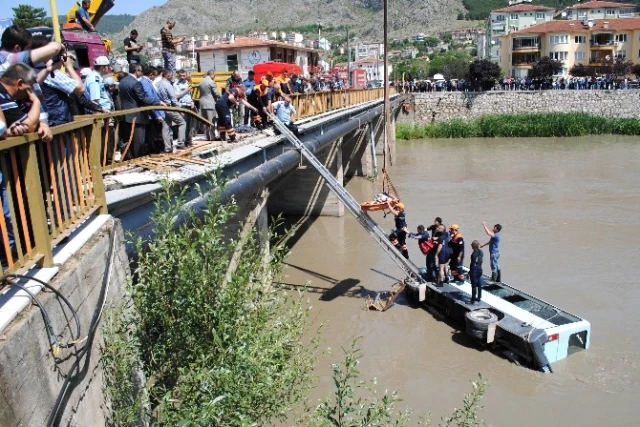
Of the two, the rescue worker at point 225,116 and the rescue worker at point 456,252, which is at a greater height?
the rescue worker at point 225,116

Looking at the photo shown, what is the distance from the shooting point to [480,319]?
33.1 feet

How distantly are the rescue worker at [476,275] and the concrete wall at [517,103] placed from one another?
3928 centimetres

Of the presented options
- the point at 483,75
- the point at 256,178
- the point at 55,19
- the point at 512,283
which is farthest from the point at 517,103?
the point at 55,19

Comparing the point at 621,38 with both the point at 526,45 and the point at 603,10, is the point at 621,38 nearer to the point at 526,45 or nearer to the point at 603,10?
the point at 526,45

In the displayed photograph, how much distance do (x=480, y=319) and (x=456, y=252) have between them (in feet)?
6.55

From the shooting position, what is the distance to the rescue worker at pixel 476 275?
34.6ft

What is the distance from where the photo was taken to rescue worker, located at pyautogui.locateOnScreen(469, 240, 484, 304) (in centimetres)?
1054

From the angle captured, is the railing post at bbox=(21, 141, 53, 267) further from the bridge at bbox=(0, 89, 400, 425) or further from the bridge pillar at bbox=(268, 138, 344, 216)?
the bridge pillar at bbox=(268, 138, 344, 216)

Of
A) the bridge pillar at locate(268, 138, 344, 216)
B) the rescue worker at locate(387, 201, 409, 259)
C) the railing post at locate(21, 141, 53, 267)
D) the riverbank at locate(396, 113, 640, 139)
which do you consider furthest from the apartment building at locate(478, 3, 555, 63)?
the railing post at locate(21, 141, 53, 267)

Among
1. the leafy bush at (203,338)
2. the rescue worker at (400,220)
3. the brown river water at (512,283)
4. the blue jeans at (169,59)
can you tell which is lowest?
the brown river water at (512,283)

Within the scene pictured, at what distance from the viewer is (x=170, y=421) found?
11.6 ft

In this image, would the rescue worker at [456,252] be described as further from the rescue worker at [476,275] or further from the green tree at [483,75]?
the green tree at [483,75]

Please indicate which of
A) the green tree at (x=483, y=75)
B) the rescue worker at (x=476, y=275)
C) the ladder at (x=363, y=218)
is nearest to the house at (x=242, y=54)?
the green tree at (x=483, y=75)

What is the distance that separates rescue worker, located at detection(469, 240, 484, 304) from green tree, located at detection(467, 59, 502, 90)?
42.8 metres
